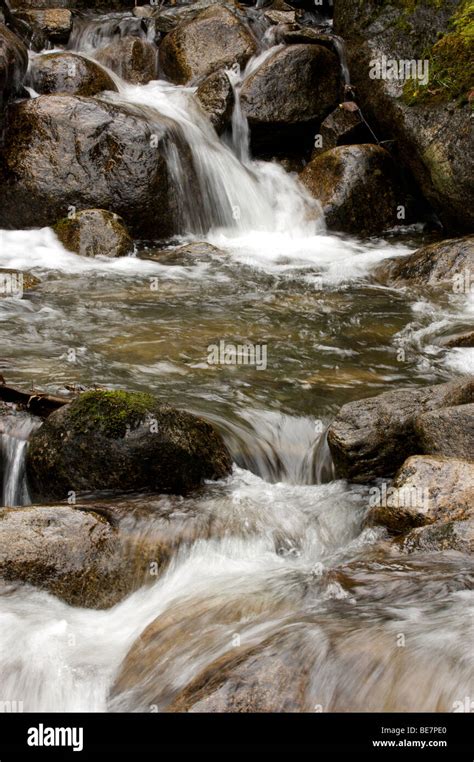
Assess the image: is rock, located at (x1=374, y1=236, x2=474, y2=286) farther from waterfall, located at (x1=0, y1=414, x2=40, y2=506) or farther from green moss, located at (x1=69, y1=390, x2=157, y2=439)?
waterfall, located at (x1=0, y1=414, x2=40, y2=506)

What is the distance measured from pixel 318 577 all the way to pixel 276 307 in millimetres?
5819

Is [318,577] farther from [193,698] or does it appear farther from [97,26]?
[97,26]

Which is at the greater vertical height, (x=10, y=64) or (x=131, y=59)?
(x=131, y=59)

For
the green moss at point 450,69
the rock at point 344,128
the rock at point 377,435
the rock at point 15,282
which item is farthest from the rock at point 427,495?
the rock at point 344,128

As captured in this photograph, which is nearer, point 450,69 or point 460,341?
point 460,341

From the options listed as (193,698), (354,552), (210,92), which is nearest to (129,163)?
(210,92)

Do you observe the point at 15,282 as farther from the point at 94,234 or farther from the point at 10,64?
the point at 10,64

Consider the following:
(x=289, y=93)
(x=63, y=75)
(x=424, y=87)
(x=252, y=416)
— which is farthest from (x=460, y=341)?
(x=63, y=75)

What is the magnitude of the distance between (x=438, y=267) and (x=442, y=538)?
7051mm

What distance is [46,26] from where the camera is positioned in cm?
1628

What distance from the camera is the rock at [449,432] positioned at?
6113mm

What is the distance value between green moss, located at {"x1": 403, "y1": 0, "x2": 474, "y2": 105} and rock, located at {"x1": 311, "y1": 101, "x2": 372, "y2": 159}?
5.72 feet

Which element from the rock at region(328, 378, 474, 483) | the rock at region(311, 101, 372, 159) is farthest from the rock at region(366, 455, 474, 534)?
the rock at region(311, 101, 372, 159)

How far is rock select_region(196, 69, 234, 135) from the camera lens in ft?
48.9
